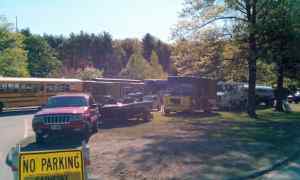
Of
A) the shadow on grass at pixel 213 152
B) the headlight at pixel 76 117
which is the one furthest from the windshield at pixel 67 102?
the shadow on grass at pixel 213 152

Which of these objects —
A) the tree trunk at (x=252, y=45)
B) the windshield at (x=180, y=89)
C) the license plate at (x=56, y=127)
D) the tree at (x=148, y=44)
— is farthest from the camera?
the tree at (x=148, y=44)

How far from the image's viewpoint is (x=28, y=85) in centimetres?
3066

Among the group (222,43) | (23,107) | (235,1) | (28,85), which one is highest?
(235,1)

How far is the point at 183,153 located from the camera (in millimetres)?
10414

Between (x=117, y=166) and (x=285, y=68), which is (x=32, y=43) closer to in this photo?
(x=285, y=68)

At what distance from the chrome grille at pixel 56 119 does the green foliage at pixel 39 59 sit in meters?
64.1

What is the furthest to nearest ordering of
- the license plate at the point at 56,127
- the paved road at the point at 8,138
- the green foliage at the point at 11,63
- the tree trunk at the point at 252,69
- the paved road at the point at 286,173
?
the green foliage at the point at 11,63 → the tree trunk at the point at 252,69 → the license plate at the point at 56,127 → the paved road at the point at 8,138 → the paved road at the point at 286,173

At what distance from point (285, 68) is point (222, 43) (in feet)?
30.1

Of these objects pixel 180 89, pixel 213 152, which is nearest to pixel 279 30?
pixel 180 89

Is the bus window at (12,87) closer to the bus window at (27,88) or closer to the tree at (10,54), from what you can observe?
the bus window at (27,88)

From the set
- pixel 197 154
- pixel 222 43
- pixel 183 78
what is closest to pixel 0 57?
pixel 183 78

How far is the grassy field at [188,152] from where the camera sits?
27.5ft

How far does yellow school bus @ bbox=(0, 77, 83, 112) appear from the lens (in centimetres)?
2867

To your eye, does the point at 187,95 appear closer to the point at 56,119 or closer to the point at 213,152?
the point at 56,119
